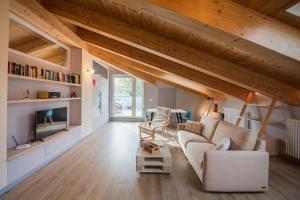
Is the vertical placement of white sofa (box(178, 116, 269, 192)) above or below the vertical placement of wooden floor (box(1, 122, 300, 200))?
above

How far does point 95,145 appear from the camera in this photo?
489cm

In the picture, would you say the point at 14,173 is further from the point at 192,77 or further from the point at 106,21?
the point at 192,77

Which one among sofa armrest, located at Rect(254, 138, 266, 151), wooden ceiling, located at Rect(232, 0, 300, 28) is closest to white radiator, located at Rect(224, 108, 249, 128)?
sofa armrest, located at Rect(254, 138, 266, 151)

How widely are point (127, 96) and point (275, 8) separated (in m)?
8.04

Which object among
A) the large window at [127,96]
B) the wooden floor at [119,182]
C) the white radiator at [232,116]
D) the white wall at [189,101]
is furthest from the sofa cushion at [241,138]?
the large window at [127,96]

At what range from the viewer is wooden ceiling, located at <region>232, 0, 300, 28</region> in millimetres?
1703

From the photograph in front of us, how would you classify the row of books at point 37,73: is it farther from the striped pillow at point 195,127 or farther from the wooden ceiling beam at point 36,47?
the striped pillow at point 195,127

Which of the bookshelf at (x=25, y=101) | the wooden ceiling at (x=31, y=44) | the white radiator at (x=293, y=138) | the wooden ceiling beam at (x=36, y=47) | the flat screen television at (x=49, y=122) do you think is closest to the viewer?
the bookshelf at (x=25, y=101)

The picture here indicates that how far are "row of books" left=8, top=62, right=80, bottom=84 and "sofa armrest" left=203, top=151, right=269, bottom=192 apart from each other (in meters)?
3.00

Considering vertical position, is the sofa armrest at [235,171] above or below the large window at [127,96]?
below

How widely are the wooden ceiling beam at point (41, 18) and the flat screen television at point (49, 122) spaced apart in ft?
5.13

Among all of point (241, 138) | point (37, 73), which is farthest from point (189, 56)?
point (37, 73)

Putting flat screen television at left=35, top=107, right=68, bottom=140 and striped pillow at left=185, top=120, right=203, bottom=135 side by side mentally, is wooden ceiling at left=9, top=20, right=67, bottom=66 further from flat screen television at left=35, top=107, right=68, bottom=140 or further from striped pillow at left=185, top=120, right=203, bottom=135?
striped pillow at left=185, top=120, right=203, bottom=135

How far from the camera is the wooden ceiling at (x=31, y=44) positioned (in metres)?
3.03
